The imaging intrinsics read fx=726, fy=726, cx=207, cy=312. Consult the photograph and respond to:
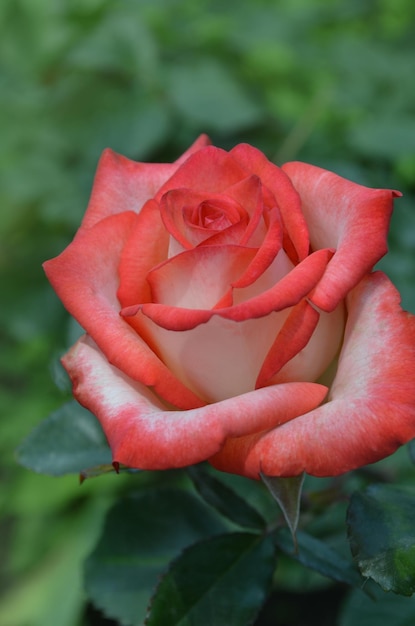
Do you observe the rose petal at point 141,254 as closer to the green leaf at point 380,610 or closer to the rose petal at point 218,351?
the rose petal at point 218,351

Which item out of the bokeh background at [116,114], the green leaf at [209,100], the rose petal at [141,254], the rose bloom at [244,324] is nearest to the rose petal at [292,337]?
the rose bloom at [244,324]

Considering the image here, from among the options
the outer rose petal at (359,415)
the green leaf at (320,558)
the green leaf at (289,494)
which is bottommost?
the green leaf at (320,558)

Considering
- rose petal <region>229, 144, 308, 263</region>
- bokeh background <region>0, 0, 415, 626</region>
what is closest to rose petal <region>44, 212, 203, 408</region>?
rose petal <region>229, 144, 308, 263</region>

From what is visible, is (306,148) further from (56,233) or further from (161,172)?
(161,172)

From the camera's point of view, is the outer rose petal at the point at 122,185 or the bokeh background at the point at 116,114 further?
the bokeh background at the point at 116,114

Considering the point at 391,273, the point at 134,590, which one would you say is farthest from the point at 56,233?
the point at 134,590

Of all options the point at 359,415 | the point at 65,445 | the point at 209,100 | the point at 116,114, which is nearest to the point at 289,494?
the point at 359,415

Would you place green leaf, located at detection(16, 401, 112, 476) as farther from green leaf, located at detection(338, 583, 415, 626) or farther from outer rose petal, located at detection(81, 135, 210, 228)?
green leaf, located at detection(338, 583, 415, 626)
